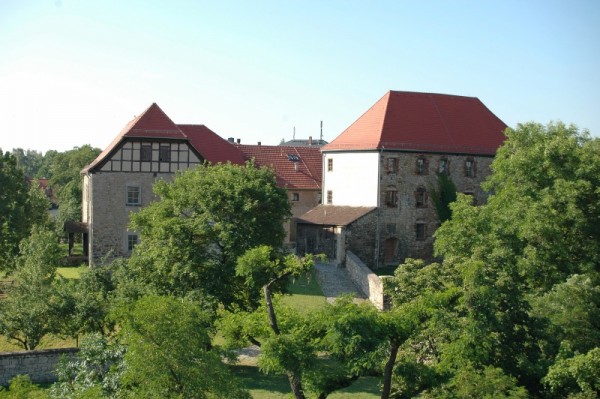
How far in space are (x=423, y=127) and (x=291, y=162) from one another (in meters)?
11.3

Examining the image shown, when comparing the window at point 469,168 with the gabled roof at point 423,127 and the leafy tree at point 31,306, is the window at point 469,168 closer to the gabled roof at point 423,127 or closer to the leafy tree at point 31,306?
the gabled roof at point 423,127

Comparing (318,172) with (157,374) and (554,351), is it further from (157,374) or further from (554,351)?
(157,374)

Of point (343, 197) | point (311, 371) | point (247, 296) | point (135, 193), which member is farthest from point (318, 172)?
point (311, 371)

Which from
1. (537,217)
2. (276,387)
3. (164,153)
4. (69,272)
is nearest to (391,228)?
(164,153)

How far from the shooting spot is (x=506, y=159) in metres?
34.4

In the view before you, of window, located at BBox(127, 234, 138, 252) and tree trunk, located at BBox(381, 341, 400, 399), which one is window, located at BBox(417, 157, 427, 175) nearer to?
window, located at BBox(127, 234, 138, 252)

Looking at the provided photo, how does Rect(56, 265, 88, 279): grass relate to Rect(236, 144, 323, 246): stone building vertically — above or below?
below

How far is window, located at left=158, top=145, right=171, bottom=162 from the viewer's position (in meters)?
40.8

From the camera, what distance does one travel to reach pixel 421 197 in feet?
144

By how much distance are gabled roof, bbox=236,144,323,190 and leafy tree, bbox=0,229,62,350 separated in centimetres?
2484

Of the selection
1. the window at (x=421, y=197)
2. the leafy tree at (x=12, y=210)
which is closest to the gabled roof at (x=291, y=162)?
Result: the window at (x=421, y=197)

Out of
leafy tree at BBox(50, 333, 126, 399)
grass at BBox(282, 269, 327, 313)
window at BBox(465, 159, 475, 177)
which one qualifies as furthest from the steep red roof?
leafy tree at BBox(50, 333, 126, 399)

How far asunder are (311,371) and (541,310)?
8.75 metres

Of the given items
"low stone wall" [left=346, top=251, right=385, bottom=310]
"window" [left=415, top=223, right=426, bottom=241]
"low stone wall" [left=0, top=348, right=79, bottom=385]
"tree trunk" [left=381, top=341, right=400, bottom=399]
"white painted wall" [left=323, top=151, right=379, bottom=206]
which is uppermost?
"white painted wall" [left=323, top=151, right=379, bottom=206]
